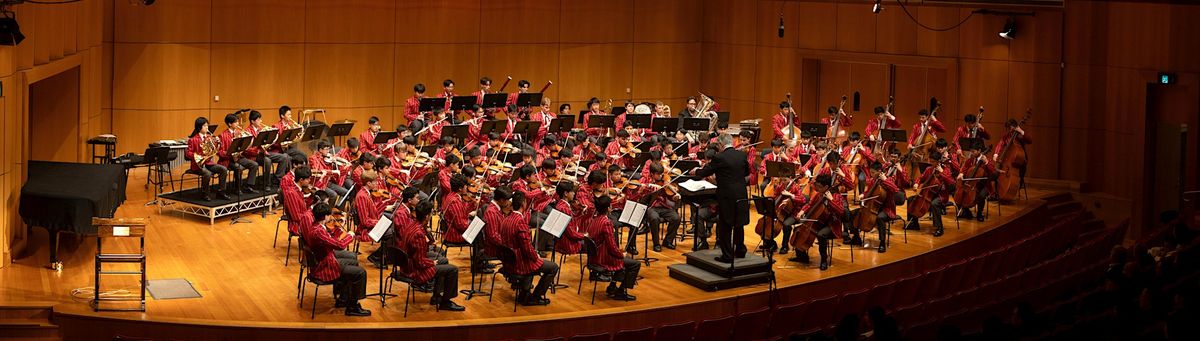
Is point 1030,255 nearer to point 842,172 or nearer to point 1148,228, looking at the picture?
point 842,172

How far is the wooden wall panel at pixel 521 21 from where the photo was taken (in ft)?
71.3

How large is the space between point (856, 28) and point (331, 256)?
12.4 m

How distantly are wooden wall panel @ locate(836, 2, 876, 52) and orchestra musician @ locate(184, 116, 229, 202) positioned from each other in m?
10.7

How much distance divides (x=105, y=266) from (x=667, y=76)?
12.5 m

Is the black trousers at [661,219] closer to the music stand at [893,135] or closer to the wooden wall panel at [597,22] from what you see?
the music stand at [893,135]

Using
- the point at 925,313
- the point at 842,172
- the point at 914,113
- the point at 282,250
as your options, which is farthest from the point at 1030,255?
the point at 282,250

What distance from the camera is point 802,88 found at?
22578mm

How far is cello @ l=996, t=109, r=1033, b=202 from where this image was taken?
1752 cm

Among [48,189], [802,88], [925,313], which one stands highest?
[802,88]

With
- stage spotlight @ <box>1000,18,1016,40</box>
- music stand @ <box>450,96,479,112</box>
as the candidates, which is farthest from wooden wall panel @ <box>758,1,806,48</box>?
music stand @ <box>450,96,479,112</box>

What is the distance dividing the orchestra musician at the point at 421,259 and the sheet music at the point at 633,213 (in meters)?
1.93

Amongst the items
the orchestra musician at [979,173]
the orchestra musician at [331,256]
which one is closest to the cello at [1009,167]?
the orchestra musician at [979,173]

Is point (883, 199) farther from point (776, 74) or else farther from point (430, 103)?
point (776, 74)

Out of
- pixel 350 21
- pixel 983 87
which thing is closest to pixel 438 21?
pixel 350 21
